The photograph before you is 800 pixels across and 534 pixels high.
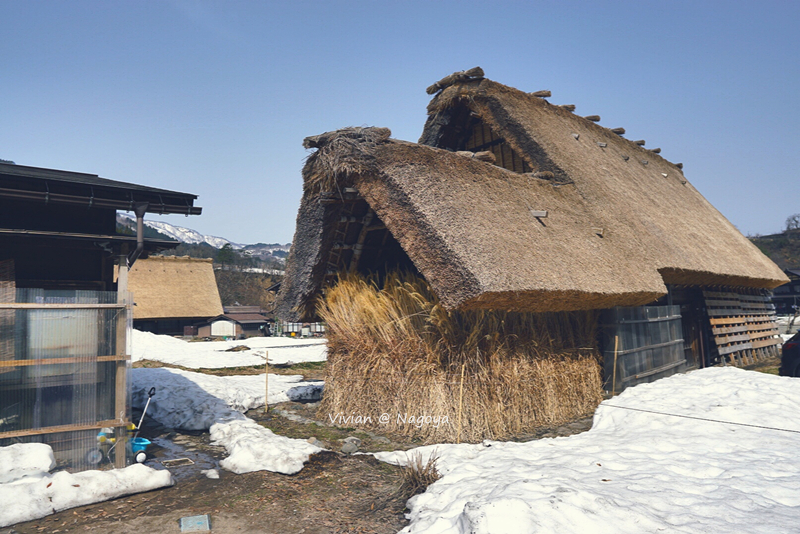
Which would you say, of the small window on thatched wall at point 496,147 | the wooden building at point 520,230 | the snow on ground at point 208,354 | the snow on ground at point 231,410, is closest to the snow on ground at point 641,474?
the snow on ground at point 231,410

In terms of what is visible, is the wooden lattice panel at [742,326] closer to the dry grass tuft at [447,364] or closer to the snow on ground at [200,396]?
the dry grass tuft at [447,364]

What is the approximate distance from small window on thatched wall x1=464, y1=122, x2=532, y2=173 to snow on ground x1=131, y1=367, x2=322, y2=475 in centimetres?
602

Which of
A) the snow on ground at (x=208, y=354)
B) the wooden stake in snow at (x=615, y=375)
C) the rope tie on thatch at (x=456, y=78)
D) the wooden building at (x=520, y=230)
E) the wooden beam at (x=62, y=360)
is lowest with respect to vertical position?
the snow on ground at (x=208, y=354)

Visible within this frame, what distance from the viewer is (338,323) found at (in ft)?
23.7

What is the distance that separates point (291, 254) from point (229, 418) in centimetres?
269

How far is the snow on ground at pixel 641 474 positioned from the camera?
10.2ft

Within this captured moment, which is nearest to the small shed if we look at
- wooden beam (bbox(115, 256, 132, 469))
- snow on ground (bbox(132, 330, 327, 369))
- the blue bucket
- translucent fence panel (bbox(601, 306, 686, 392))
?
snow on ground (bbox(132, 330, 327, 369))

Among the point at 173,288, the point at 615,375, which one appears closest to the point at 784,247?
the point at 615,375

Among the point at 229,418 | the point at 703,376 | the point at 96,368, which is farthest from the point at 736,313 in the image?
the point at 96,368

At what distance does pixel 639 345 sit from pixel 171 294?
1030 inches

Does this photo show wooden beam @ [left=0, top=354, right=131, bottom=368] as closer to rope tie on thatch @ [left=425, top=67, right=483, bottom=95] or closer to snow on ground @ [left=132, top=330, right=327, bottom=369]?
rope tie on thatch @ [left=425, top=67, right=483, bottom=95]

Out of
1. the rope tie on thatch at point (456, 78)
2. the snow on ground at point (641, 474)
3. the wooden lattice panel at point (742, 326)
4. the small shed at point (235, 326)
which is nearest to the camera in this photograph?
the snow on ground at point (641, 474)

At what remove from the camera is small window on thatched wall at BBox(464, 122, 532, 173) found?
952 centimetres

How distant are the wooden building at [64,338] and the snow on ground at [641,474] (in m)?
3.07
